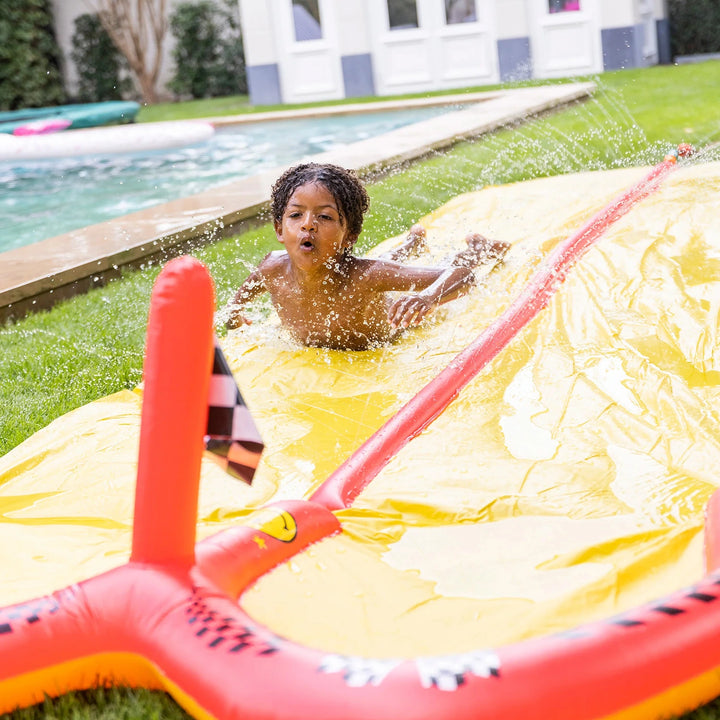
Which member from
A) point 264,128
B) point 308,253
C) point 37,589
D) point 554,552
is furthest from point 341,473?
point 264,128

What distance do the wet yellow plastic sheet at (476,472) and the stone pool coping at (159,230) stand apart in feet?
4.19

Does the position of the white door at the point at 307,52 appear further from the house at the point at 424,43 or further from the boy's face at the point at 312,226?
the boy's face at the point at 312,226

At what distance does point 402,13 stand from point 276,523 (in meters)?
12.3

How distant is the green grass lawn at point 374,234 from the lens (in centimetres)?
303

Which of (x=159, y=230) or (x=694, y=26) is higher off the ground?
(x=694, y=26)

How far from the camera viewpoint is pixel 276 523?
1919 millimetres

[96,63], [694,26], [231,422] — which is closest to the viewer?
[231,422]

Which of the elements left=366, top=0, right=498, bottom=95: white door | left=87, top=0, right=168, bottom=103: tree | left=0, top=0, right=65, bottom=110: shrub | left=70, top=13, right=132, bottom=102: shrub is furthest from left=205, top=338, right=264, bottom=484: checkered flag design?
left=70, top=13, right=132, bottom=102: shrub

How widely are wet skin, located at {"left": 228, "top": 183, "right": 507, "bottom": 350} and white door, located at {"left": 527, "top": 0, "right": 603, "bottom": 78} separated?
10.2 m

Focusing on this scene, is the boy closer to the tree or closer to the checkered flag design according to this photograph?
the checkered flag design

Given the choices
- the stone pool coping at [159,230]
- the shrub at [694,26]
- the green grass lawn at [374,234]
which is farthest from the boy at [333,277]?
the shrub at [694,26]

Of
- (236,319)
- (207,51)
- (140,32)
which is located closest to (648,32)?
(207,51)

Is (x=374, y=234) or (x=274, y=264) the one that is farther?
(x=374, y=234)

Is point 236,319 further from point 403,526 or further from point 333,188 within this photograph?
point 403,526
